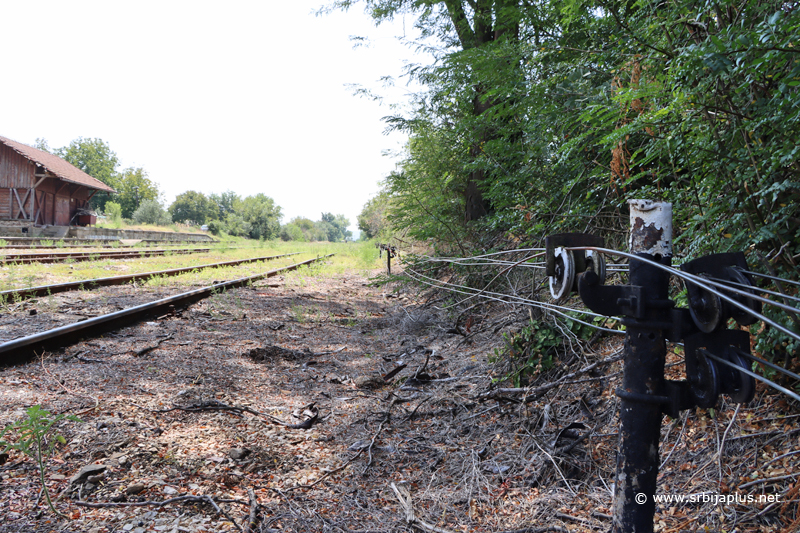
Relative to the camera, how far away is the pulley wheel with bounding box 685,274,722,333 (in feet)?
4.15

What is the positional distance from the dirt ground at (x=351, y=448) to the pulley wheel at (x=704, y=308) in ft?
3.62

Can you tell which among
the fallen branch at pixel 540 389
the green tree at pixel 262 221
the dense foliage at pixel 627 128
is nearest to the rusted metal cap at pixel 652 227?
the dense foliage at pixel 627 128

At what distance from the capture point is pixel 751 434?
85.5 inches

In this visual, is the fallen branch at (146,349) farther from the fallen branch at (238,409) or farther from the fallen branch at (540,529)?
the fallen branch at (540,529)

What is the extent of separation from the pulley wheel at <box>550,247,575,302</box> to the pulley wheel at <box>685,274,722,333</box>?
353 millimetres

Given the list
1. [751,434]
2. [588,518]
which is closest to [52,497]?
[588,518]

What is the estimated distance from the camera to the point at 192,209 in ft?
289

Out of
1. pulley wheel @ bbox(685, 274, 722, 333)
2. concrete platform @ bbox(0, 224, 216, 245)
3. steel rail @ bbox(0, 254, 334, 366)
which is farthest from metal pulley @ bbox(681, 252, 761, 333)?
concrete platform @ bbox(0, 224, 216, 245)

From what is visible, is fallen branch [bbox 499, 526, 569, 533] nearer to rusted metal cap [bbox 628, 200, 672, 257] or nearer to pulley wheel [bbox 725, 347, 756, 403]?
pulley wheel [bbox 725, 347, 756, 403]

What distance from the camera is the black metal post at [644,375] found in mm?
1392

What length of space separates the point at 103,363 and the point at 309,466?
2.76 meters

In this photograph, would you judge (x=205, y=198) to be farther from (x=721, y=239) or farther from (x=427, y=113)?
(x=721, y=239)

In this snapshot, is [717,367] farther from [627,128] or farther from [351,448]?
[351,448]

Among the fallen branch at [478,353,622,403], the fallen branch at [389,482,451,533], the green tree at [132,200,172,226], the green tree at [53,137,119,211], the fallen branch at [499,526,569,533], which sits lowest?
the fallen branch at [389,482,451,533]
